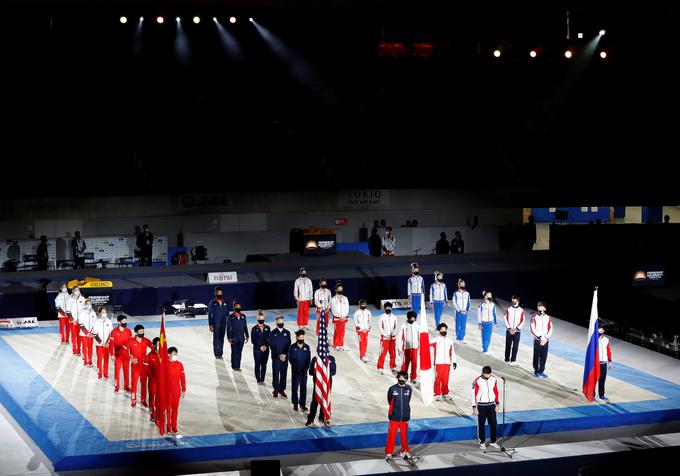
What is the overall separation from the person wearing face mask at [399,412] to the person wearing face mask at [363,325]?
17.9 feet

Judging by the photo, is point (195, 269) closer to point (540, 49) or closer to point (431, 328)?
point (431, 328)

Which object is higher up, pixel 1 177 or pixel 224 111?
pixel 224 111

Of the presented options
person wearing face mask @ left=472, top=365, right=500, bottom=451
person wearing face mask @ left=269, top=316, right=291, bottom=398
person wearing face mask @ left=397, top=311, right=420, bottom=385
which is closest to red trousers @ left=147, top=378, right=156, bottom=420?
person wearing face mask @ left=269, top=316, right=291, bottom=398

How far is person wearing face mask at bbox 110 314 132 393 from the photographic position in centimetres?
1895

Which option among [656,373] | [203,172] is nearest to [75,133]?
[203,172]

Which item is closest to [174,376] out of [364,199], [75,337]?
[75,337]

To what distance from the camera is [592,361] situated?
18.2 meters

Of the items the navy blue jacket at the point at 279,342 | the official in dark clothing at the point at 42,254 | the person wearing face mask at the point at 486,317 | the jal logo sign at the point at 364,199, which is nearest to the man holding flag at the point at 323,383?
the navy blue jacket at the point at 279,342

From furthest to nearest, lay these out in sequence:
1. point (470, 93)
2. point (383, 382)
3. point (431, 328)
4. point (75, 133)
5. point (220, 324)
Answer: point (470, 93) → point (75, 133) → point (431, 328) → point (220, 324) → point (383, 382)

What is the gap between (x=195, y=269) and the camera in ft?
94.1

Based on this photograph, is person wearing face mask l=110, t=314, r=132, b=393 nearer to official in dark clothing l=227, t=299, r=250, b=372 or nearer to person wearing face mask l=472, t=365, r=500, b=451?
official in dark clothing l=227, t=299, r=250, b=372

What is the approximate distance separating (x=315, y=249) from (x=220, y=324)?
9.12 metres

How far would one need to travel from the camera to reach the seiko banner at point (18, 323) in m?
24.8

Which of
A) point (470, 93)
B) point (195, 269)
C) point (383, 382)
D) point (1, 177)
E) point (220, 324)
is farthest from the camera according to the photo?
point (470, 93)
